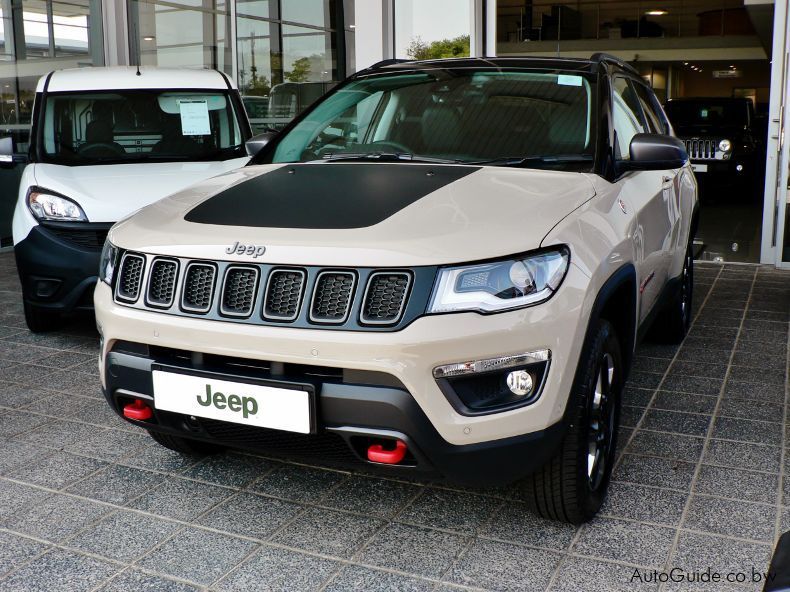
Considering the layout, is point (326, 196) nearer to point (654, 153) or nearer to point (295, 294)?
point (295, 294)

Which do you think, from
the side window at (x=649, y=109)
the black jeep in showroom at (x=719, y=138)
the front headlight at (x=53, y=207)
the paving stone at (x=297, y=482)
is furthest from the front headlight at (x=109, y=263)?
the black jeep in showroom at (x=719, y=138)

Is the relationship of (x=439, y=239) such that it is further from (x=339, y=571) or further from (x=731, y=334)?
(x=731, y=334)

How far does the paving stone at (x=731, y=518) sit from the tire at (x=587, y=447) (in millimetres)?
325

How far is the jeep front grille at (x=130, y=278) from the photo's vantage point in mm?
2900

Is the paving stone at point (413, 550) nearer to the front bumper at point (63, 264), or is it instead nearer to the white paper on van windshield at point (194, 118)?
the front bumper at point (63, 264)

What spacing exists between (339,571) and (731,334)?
386 centimetres

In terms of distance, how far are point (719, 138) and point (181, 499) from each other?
13.0 m

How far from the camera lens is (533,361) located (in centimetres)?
253

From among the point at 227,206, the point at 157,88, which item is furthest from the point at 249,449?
the point at 157,88

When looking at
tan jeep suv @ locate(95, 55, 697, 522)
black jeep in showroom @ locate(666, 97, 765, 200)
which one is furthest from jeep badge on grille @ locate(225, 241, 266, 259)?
black jeep in showroom @ locate(666, 97, 765, 200)

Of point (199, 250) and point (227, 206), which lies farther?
point (227, 206)

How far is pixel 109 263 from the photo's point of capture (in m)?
3.10

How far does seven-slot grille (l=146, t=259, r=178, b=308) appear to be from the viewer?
2.82m

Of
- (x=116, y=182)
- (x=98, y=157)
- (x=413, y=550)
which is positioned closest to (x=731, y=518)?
(x=413, y=550)
